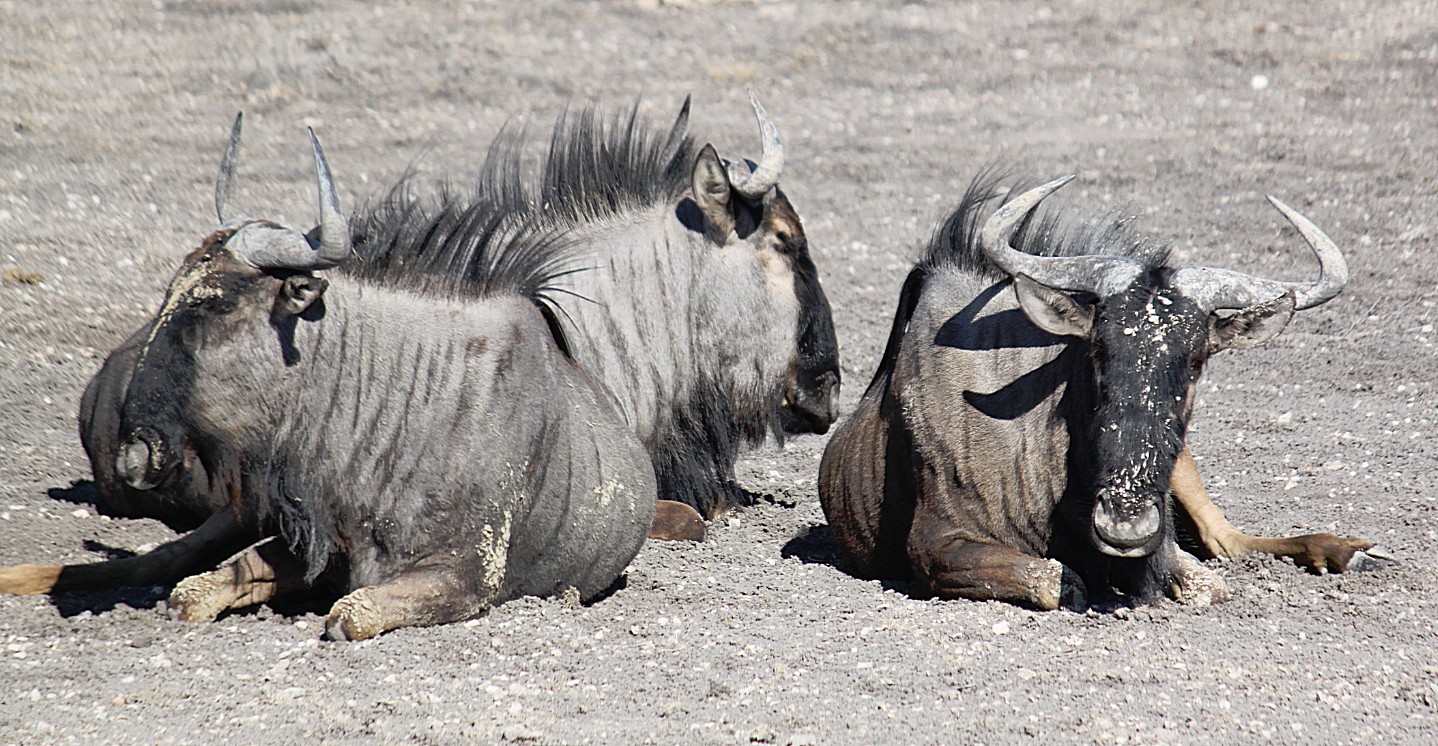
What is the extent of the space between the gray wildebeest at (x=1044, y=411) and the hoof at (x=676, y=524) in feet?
1.89

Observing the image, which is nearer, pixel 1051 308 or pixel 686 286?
pixel 1051 308

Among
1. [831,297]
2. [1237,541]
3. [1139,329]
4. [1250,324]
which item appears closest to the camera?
[1139,329]

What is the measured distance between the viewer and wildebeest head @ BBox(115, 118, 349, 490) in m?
4.65

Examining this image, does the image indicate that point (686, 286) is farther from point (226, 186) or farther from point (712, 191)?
point (226, 186)

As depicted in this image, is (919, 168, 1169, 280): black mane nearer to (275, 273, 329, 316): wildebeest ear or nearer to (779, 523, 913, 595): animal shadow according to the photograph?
(779, 523, 913, 595): animal shadow

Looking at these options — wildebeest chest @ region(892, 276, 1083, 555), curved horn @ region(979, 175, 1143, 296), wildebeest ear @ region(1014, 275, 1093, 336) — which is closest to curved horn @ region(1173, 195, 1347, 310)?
curved horn @ region(979, 175, 1143, 296)

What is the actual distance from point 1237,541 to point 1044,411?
1.12 m

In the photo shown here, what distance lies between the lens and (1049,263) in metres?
5.30

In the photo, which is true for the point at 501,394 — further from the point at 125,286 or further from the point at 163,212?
the point at 163,212

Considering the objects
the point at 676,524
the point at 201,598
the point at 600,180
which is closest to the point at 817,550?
the point at 676,524

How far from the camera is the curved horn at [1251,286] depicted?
5.18 m

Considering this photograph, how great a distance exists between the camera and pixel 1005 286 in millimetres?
5859

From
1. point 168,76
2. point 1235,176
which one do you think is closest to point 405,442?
point 1235,176

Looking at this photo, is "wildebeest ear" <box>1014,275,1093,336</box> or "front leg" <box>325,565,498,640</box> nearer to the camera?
"front leg" <box>325,565,498,640</box>
